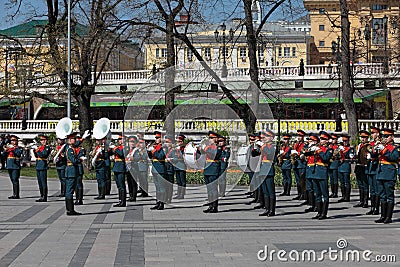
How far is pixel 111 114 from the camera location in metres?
47.8

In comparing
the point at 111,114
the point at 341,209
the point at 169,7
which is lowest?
the point at 341,209

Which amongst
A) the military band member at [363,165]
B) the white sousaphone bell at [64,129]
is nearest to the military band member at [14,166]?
the white sousaphone bell at [64,129]

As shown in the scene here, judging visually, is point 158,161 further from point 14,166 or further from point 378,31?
point 378,31

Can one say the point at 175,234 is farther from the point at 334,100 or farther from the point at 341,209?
the point at 334,100

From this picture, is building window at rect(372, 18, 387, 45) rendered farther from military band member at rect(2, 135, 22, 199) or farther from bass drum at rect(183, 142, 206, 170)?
military band member at rect(2, 135, 22, 199)

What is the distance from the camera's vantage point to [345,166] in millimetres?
20547

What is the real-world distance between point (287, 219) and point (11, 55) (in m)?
21.7

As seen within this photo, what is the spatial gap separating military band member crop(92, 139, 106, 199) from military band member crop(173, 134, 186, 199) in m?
2.06

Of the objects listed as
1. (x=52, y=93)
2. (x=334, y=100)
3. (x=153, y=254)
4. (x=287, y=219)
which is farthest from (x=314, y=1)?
(x=153, y=254)

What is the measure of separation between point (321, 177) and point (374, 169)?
1.34 meters

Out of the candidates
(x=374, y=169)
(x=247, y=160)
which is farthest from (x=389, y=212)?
(x=247, y=160)

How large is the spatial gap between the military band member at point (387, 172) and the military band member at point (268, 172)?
240 cm

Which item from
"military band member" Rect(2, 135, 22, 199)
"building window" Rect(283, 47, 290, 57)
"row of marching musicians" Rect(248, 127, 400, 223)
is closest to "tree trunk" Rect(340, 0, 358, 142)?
"row of marching musicians" Rect(248, 127, 400, 223)

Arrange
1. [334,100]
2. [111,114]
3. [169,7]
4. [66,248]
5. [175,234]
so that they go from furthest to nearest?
[111,114]
[334,100]
[169,7]
[175,234]
[66,248]
